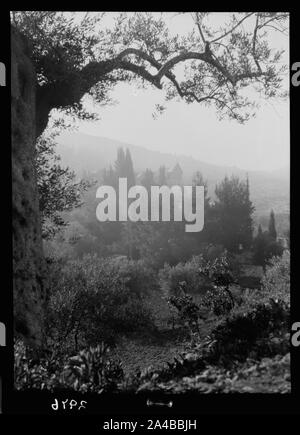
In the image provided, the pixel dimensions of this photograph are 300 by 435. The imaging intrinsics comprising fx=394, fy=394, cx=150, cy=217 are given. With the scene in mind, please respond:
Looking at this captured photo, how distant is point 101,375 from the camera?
261 inches

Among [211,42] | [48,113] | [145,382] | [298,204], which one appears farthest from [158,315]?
[211,42]

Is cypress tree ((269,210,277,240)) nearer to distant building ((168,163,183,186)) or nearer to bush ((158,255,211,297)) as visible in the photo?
bush ((158,255,211,297))

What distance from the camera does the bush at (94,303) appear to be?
827cm

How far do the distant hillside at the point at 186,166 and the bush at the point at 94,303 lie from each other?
296cm

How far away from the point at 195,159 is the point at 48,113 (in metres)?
3.30

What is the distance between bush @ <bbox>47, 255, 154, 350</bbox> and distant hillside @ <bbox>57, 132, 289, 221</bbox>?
2.96 meters

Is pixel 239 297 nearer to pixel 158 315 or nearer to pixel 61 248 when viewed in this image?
pixel 158 315

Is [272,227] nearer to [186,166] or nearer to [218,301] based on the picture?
[218,301]

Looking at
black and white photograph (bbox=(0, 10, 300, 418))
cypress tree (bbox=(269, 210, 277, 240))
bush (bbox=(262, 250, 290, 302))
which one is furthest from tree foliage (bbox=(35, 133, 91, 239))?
bush (bbox=(262, 250, 290, 302))

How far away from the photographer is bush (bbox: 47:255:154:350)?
827 cm

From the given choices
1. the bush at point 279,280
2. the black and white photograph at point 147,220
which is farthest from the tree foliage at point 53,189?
the bush at point 279,280

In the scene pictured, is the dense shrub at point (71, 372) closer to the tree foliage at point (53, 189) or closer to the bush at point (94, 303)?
the bush at point (94, 303)

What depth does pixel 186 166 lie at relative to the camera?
7.90 m

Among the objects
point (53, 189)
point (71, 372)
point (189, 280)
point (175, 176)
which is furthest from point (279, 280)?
point (53, 189)
